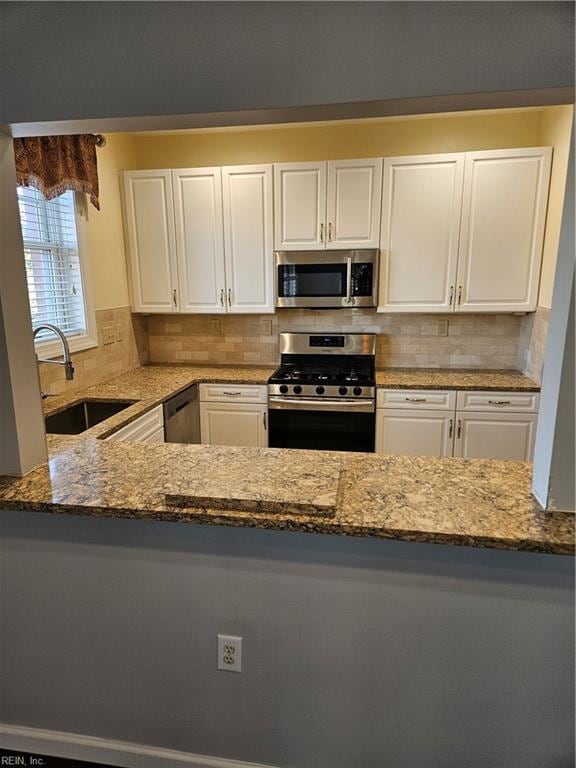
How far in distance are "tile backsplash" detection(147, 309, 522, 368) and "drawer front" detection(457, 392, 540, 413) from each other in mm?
531

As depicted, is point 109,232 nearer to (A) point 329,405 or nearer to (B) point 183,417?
(B) point 183,417

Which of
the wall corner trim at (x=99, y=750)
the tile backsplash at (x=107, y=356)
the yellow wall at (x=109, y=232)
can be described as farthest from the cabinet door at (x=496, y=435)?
the yellow wall at (x=109, y=232)

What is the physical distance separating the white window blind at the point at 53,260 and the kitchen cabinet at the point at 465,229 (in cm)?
203

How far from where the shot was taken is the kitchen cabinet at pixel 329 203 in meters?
2.96

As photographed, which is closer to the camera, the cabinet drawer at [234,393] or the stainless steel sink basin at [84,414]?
the stainless steel sink basin at [84,414]

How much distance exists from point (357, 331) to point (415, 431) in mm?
924

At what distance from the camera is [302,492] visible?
1.24m

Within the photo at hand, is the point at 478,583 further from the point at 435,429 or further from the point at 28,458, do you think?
the point at 435,429

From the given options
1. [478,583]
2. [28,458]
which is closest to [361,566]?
[478,583]

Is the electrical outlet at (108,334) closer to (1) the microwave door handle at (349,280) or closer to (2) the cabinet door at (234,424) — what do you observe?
(2) the cabinet door at (234,424)

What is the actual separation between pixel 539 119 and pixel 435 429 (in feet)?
7.23

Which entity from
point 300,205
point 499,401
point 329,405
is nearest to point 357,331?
point 329,405

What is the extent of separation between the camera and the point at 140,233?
328cm

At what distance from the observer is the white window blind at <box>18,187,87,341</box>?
2.44 metres
